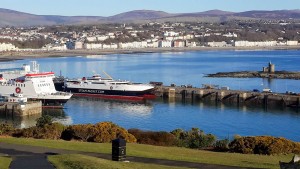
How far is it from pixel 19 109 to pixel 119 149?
21182mm

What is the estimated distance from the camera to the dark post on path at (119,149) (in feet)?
39.1

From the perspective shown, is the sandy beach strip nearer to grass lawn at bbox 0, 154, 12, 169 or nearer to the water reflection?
the water reflection

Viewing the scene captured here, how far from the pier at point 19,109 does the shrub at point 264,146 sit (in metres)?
18.6

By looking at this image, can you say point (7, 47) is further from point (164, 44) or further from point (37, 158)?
point (37, 158)

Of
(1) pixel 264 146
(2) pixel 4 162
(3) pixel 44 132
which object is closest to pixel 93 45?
(3) pixel 44 132

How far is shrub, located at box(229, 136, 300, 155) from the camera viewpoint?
1540cm

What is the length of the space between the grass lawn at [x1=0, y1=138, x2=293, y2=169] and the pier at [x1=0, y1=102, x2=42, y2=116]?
680 inches

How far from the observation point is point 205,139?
18.4m

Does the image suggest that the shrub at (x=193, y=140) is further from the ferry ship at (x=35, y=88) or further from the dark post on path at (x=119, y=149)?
the ferry ship at (x=35, y=88)

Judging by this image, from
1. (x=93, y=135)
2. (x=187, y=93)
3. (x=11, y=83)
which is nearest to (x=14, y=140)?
(x=93, y=135)

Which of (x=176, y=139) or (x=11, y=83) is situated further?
(x=11, y=83)

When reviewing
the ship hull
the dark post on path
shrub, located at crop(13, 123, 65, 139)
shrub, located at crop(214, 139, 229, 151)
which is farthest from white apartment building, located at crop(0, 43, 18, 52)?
the dark post on path

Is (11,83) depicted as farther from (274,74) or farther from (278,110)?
(274,74)

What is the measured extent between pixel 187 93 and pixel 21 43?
85.5 meters
